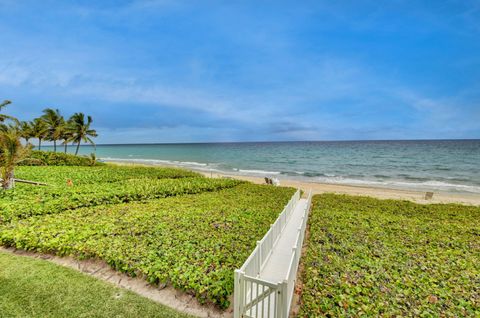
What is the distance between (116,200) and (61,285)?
566 centimetres

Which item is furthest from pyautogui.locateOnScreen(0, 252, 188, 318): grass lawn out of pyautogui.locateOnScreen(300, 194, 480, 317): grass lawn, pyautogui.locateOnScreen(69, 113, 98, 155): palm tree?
pyautogui.locateOnScreen(69, 113, 98, 155): palm tree

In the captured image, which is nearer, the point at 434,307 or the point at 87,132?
the point at 434,307

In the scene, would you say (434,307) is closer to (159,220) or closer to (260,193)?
(159,220)

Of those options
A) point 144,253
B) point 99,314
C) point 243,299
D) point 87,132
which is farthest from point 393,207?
point 87,132

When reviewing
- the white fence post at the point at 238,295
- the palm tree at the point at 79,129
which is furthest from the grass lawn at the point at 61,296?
the palm tree at the point at 79,129

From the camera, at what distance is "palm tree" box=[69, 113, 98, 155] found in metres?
30.9

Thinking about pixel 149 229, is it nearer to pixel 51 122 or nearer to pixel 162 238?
pixel 162 238

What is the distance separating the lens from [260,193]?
39.3ft

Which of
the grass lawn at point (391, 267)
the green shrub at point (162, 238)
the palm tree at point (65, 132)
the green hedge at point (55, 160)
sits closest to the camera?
the grass lawn at point (391, 267)

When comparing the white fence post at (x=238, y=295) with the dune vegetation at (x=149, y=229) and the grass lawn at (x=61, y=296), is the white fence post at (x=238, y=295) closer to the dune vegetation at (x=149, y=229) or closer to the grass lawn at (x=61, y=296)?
the dune vegetation at (x=149, y=229)

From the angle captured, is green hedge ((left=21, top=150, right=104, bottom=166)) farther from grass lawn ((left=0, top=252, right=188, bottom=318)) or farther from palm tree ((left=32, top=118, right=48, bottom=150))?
grass lawn ((left=0, top=252, right=188, bottom=318))

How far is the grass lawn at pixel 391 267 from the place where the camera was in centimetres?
362

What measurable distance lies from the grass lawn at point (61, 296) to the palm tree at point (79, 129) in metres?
31.1

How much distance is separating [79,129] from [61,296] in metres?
33.5
